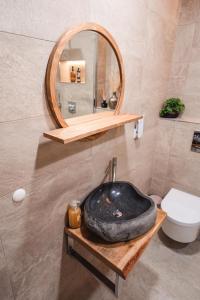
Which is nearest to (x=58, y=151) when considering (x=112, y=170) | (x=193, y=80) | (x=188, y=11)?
(x=112, y=170)

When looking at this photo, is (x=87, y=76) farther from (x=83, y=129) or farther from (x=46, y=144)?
(x=46, y=144)

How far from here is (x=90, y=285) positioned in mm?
1524

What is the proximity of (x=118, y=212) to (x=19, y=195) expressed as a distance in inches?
26.6

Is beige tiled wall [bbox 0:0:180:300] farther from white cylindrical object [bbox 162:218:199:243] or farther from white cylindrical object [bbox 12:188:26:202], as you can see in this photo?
white cylindrical object [bbox 162:218:199:243]

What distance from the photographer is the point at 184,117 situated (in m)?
2.02

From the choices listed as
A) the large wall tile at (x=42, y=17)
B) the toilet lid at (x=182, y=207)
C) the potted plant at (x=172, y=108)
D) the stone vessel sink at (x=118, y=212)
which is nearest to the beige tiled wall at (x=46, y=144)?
the large wall tile at (x=42, y=17)

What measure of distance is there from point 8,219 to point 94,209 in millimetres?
509

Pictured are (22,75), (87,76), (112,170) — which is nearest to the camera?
(22,75)

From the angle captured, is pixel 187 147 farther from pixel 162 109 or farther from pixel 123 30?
pixel 123 30

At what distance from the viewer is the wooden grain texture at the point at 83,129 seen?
0.79 metres

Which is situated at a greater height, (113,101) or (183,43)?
(183,43)

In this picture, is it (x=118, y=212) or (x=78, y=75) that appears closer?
(x=78, y=75)

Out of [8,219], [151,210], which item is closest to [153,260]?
[151,210]

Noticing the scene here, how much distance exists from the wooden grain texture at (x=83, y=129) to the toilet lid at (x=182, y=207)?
104cm
